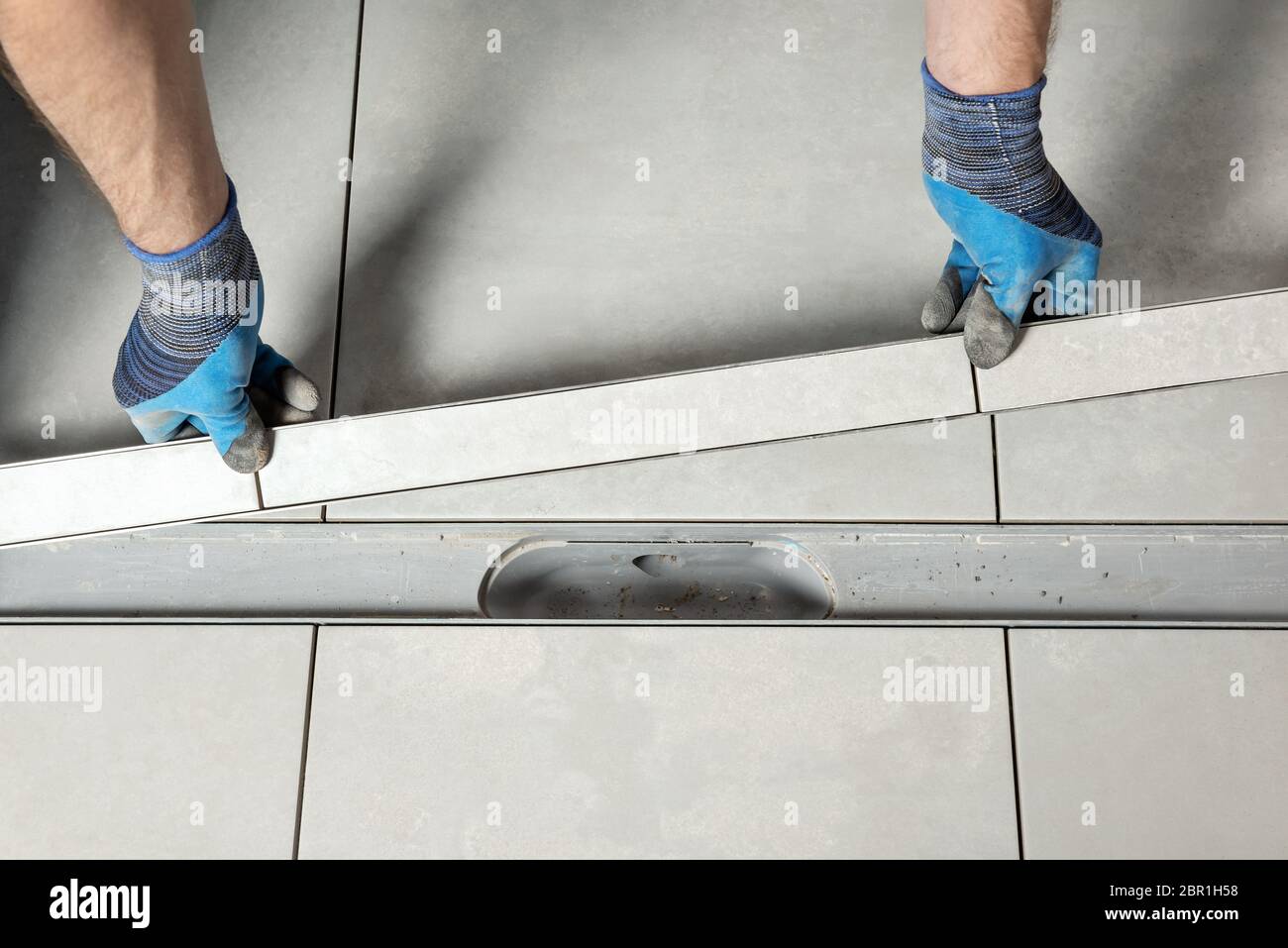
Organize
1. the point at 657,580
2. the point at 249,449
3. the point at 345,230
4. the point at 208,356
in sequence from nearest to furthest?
1. the point at 208,356
2. the point at 249,449
3. the point at 657,580
4. the point at 345,230

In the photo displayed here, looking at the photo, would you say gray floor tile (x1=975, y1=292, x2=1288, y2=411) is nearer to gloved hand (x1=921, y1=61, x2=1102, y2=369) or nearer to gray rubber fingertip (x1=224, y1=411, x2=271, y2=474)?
gloved hand (x1=921, y1=61, x2=1102, y2=369)

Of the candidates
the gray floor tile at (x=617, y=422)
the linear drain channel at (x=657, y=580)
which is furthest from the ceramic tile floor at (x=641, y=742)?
the gray floor tile at (x=617, y=422)

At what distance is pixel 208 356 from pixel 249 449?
0.16 metres

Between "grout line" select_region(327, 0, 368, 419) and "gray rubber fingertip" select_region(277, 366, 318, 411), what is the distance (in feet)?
0.29

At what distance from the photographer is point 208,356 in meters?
1.41

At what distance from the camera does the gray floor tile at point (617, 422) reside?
5.10ft

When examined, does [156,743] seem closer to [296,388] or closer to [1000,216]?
[296,388]

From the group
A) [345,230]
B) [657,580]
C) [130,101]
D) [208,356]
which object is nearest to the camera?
[130,101]

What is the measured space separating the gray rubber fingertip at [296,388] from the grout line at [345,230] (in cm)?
9

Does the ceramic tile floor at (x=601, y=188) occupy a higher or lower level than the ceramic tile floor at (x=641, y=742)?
higher

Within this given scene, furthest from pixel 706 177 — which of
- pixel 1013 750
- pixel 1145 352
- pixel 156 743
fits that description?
pixel 156 743

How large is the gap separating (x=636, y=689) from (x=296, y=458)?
2.04 feet

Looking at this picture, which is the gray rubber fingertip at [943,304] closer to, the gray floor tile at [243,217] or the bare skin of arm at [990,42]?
the bare skin of arm at [990,42]

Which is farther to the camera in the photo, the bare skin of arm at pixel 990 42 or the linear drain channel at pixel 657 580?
the linear drain channel at pixel 657 580
